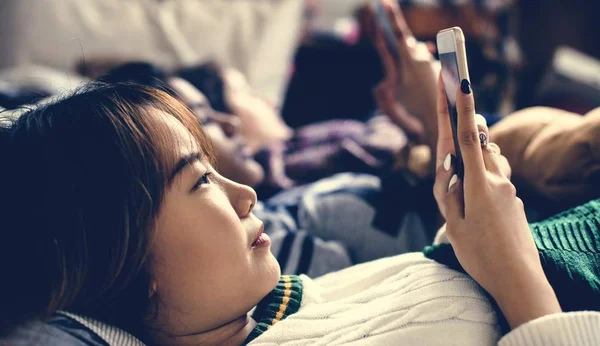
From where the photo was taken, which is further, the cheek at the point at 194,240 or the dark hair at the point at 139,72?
the dark hair at the point at 139,72

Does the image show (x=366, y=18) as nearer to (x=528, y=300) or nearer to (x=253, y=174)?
(x=253, y=174)

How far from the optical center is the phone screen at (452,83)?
59 centimetres

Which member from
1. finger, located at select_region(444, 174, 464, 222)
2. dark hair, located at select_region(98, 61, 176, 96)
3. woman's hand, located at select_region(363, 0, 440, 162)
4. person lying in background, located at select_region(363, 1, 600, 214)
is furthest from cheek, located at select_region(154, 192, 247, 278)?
woman's hand, located at select_region(363, 0, 440, 162)

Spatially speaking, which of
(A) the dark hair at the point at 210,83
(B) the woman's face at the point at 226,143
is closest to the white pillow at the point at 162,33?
(A) the dark hair at the point at 210,83

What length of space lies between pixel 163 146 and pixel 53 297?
0.19 m

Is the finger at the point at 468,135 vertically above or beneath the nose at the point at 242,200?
above

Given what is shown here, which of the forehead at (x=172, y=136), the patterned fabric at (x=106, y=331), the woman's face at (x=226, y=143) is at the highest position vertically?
the forehead at (x=172, y=136)

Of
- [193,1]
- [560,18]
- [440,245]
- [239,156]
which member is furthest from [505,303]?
[560,18]

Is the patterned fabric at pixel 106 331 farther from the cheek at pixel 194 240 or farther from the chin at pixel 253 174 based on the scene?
the chin at pixel 253 174

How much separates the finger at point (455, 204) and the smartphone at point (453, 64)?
0.02 metres

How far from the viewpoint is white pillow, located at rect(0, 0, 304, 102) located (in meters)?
1.76

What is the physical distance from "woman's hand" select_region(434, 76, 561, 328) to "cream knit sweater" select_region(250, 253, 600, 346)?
27 millimetres

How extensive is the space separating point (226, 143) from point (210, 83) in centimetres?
39

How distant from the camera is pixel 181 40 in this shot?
189 cm
